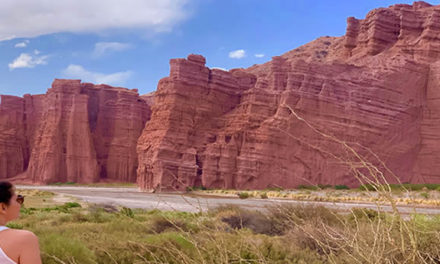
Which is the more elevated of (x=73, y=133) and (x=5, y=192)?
(x=73, y=133)

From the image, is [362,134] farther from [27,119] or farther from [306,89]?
[27,119]

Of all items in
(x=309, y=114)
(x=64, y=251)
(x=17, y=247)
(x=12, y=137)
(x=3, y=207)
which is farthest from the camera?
(x=12, y=137)

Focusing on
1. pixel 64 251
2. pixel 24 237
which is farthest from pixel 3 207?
pixel 64 251

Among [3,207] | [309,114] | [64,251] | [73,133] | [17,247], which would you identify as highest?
[309,114]

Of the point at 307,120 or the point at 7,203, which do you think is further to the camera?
the point at 307,120

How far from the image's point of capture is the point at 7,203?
282 cm

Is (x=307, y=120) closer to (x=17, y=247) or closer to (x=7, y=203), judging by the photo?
(x=7, y=203)

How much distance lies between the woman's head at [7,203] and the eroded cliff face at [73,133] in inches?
2730

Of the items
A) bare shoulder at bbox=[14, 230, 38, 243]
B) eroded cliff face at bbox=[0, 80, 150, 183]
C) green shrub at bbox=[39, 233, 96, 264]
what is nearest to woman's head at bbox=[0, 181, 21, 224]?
bare shoulder at bbox=[14, 230, 38, 243]

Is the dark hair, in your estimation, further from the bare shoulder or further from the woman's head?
the bare shoulder

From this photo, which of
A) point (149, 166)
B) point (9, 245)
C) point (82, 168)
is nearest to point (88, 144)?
point (82, 168)

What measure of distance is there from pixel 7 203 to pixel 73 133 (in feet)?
231

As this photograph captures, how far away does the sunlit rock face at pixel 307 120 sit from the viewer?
1849 inches

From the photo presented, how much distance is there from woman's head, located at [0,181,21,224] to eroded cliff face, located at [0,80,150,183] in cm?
6933
